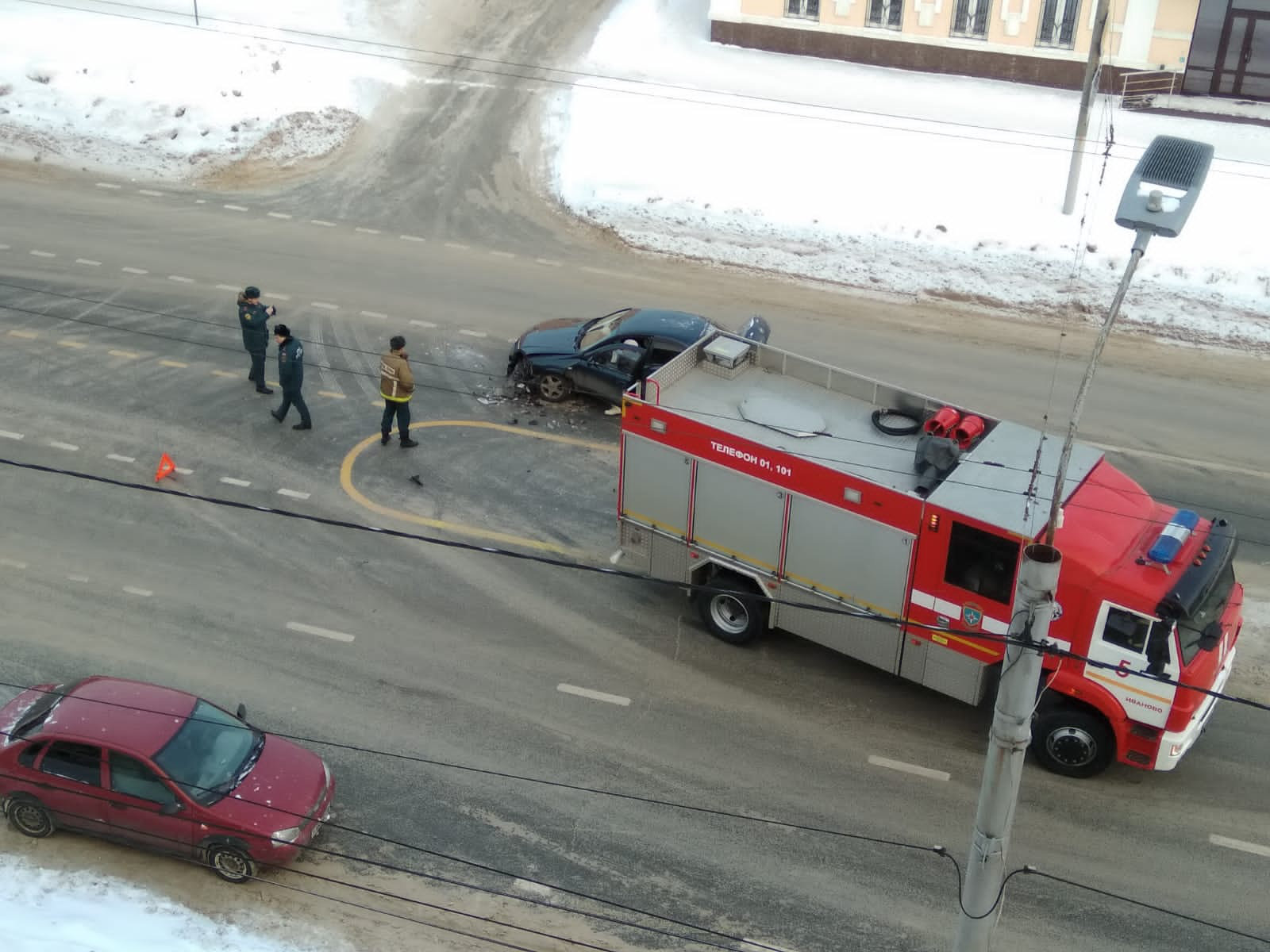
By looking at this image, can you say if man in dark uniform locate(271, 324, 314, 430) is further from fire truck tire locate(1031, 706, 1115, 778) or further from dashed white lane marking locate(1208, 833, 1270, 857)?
dashed white lane marking locate(1208, 833, 1270, 857)

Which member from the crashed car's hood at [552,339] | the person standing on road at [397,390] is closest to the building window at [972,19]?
the crashed car's hood at [552,339]

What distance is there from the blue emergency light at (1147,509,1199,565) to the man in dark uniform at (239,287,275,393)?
39.9 ft

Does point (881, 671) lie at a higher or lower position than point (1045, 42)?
lower

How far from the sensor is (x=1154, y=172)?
8898 mm

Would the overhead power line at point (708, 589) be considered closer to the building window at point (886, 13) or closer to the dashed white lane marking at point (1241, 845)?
the dashed white lane marking at point (1241, 845)

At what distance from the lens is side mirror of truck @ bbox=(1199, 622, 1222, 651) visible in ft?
40.2

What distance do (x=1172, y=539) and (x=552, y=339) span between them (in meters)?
9.67

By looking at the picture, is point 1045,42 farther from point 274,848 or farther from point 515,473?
point 274,848

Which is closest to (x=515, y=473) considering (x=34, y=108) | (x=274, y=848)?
(x=274, y=848)

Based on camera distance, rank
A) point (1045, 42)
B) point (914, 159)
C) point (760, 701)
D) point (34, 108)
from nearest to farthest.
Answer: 1. point (760, 701)
2. point (914, 159)
3. point (34, 108)
4. point (1045, 42)

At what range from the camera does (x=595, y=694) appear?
14211 millimetres

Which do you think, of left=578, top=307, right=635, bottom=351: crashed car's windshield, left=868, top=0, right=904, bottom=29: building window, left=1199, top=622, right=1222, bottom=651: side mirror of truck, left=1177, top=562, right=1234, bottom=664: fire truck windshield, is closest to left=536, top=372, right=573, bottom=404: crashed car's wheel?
left=578, top=307, right=635, bottom=351: crashed car's windshield

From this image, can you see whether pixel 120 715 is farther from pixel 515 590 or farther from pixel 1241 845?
pixel 1241 845

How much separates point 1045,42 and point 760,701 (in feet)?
A: 72.0
